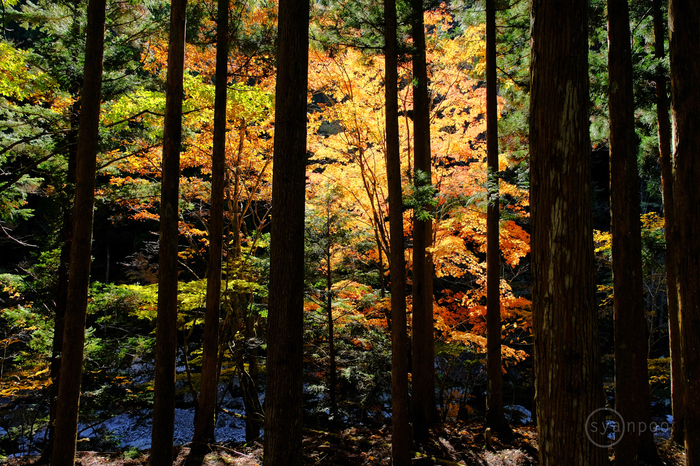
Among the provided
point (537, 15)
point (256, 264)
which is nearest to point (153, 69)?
point (256, 264)

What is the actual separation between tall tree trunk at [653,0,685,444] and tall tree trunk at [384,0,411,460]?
485 centimetres

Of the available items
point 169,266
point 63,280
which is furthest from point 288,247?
point 63,280

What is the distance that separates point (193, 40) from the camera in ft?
21.0

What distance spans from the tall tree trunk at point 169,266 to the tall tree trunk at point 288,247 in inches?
99.5

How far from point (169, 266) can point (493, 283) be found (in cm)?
589

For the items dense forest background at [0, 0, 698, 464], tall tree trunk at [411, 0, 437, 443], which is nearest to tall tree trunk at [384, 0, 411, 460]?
dense forest background at [0, 0, 698, 464]

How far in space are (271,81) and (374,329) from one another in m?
7.33

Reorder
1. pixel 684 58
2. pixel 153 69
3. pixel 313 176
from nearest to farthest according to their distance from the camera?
pixel 684 58 < pixel 153 69 < pixel 313 176

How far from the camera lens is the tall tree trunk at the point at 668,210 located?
630cm

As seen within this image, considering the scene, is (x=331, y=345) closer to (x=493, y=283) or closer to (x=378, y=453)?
(x=378, y=453)

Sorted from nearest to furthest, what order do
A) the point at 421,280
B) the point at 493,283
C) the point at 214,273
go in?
the point at 214,273 → the point at 493,283 → the point at 421,280

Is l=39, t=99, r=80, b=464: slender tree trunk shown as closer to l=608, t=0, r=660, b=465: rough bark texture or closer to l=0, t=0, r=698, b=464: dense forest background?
l=0, t=0, r=698, b=464: dense forest background

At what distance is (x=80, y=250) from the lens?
16.0 ft

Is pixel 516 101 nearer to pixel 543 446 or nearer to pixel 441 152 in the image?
pixel 441 152
